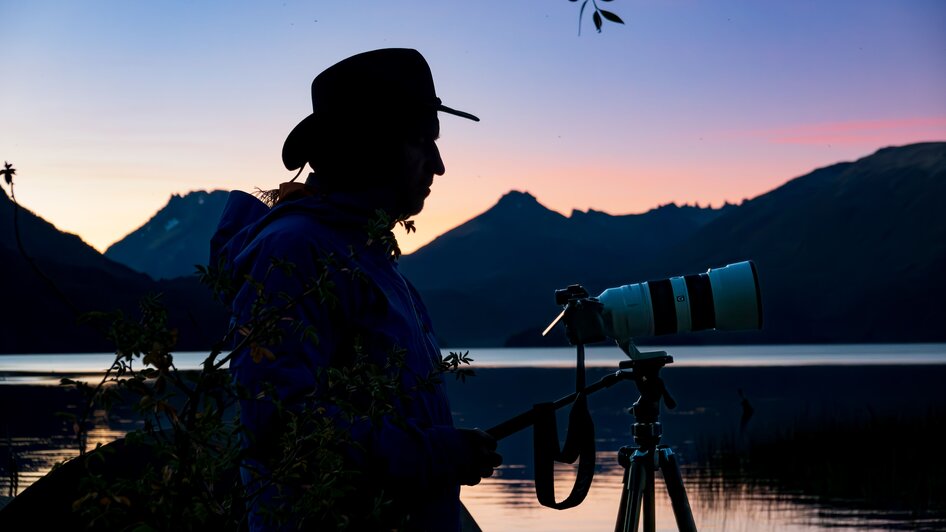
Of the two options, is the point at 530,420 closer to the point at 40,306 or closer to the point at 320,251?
the point at 320,251

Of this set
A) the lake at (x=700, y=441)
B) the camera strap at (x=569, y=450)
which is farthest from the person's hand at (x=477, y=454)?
the lake at (x=700, y=441)

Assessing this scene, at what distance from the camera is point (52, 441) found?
84.9 feet

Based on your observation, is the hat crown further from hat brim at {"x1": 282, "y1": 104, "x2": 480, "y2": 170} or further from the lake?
the lake

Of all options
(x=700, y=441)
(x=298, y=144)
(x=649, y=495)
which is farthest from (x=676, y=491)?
(x=700, y=441)

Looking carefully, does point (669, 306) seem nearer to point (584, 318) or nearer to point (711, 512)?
point (584, 318)

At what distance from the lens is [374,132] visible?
7.87 ft

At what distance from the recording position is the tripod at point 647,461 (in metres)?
3.26

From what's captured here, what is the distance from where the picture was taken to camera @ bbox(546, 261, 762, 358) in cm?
322

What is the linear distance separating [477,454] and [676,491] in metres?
1.21

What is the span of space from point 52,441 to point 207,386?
26.0 m

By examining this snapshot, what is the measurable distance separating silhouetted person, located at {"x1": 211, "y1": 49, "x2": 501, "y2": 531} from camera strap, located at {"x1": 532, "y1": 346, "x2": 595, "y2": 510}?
30 centimetres

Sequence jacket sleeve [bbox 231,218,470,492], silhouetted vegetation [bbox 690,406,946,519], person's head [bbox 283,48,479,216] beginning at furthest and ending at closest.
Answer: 1. silhouetted vegetation [bbox 690,406,946,519]
2. person's head [bbox 283,48,479,216]
3. jacket sleeve [bbox 231,218,470,492]

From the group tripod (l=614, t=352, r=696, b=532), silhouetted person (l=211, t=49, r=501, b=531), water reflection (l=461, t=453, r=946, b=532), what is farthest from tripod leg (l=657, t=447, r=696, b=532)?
water reflection (l=461, t=453, r=946, b=532)

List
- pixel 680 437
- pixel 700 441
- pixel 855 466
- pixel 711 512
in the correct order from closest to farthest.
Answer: pixel 711 512
pixel 855 466
pixel 700 441
pixel 680 437
